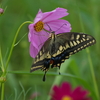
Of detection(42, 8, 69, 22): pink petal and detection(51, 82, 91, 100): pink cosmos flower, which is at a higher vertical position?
detection(42, 8, 69, 22): pink petal

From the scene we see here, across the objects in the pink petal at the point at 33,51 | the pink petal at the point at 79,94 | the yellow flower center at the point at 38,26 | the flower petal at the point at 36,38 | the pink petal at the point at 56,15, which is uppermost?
the pink petal at the point at 56,15

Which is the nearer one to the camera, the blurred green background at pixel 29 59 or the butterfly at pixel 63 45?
the butterfly at pixel 63 45

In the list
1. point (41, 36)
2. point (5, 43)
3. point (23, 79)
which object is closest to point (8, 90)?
point (23, 79)

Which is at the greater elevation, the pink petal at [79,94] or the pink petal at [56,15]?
the pink petal at [56,15]

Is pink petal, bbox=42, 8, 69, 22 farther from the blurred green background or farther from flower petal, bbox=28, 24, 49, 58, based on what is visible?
the blurred green background

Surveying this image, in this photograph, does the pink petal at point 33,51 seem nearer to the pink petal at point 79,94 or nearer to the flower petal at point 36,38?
the flower petal at point 36,38

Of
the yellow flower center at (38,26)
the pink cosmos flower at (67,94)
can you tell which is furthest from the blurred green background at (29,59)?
the yellow flower center at (38,26)

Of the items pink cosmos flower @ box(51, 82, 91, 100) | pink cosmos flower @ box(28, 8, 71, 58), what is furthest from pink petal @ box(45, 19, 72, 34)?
pink cosmos flower @ box(51, 82, 91, 100)
